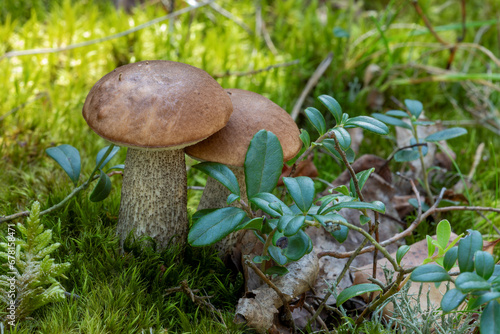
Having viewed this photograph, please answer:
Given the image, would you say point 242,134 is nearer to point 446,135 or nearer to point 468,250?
point 468,250

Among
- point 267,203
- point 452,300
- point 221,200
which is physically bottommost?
point 221,200

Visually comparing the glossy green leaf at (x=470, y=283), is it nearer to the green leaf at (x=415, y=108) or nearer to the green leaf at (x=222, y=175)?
the green leaf at (x=222, y=175)

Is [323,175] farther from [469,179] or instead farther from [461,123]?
[461,123]

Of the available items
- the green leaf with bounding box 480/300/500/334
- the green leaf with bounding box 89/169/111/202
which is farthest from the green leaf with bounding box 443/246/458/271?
the green leaf with bounding box 89/169/111/202

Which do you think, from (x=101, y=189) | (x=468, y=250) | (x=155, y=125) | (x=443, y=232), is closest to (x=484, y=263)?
(x=468, y=250)

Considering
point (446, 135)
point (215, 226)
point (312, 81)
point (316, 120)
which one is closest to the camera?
point (215, 226)

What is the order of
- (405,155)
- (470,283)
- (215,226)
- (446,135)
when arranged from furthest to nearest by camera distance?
1. (405,155)
2. (446,135)
3. (215,226)
4. (470,283)
